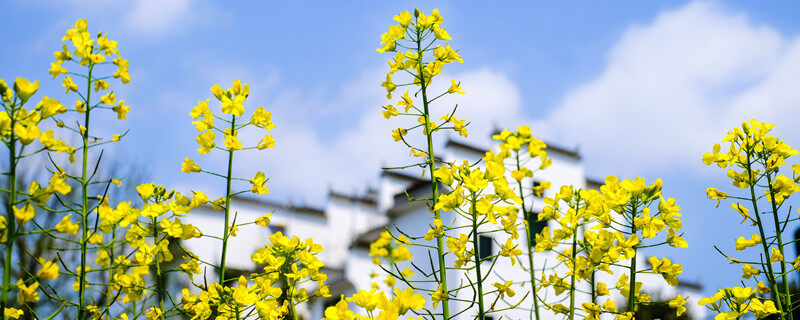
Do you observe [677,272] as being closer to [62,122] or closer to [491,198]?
[491,198]

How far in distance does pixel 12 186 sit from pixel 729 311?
6.70 ft

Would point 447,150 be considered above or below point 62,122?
above

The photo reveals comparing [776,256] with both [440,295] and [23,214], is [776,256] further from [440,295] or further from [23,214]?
[23,214]

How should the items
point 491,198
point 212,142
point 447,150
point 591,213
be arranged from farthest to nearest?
point 447,150 < point 212,142 < point 591,213 < point 491,198

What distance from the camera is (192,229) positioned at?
6.67 feet

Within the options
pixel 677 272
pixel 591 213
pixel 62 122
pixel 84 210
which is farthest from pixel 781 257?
pixel 62 122

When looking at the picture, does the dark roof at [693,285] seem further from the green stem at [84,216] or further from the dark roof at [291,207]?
the green stem at [84,216]

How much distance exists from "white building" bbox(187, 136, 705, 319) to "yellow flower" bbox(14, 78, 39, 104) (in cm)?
1039

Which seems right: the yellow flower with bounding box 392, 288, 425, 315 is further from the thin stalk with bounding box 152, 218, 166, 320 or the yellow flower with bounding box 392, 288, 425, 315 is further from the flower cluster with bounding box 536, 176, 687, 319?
the thin stalk with bounding box 152, 218, 166, 320

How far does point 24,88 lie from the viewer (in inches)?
54.8

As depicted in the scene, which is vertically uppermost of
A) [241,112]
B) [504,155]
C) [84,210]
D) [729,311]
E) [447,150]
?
[447,150]

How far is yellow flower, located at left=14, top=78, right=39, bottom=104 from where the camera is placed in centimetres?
138

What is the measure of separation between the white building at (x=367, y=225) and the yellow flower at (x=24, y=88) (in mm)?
10393

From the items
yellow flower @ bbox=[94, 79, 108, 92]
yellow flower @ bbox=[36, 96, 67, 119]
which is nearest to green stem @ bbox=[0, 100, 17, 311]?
yellow flower @ bbox=[36, 96, 67, 119]
